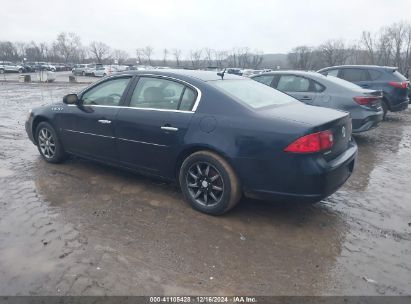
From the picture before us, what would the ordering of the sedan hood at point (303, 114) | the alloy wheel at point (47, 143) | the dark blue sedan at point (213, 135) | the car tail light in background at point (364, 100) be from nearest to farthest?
the dark blue sedan at point (213, 135)
the sedan hood at point (303, 114)
the alloy wheel at point (47, 143)
the car tail light in background at point (364, 100)

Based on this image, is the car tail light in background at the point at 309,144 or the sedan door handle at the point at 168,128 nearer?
the car tail light in background at the point at 309,144

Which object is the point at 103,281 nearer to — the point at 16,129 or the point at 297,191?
the point at 297,191

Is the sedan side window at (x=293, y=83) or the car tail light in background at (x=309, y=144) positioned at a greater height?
the sedan side window at (x=293, y=83)

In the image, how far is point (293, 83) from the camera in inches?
293

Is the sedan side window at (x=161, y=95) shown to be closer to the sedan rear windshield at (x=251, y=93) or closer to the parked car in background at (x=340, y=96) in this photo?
the sedan rear windshield at (x=251, y=93)

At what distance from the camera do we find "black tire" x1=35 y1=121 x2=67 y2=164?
5312 mm

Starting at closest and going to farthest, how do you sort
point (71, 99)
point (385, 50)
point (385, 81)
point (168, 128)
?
point (168, 128)
point (71, 99)
point (385, 81)
point (385, 50)

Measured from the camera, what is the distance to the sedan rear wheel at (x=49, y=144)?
5.31m

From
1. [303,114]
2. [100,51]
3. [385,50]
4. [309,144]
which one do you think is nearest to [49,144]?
[303,114]

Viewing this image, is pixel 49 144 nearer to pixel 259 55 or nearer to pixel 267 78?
pixel 267 78

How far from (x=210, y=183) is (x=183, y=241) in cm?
74

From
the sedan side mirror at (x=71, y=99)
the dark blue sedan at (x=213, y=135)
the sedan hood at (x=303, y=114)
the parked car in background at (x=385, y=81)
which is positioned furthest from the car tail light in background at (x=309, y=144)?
the parked car in background at (x=385, y=81)

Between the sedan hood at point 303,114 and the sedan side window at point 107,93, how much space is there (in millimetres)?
1975

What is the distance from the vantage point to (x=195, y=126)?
3.75 meters
